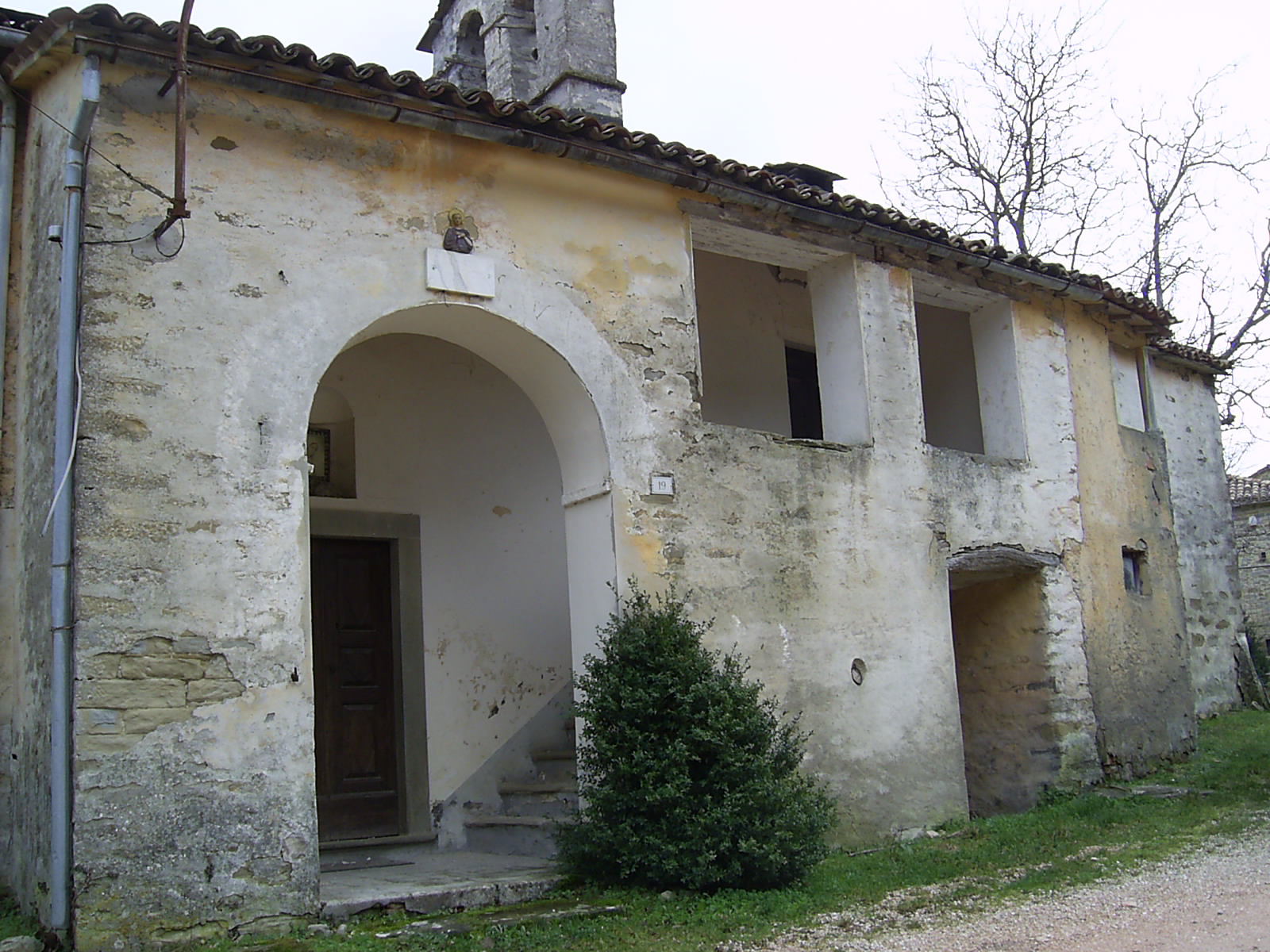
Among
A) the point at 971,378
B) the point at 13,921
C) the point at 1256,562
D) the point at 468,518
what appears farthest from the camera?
the point at 1256,562

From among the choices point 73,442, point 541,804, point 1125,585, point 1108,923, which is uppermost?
point 73,442

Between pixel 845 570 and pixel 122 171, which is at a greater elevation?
pixel 122 171

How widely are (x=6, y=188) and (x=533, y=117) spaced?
298 centimetres

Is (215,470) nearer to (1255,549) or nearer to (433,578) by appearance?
(433,578)

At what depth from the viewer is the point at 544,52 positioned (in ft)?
37.8

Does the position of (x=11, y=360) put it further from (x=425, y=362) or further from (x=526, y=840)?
(x=526, y=840)

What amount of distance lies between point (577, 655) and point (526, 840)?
1.35 m

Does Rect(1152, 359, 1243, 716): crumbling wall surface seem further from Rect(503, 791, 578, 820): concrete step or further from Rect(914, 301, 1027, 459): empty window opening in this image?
Rect(503, 791, 578, 820): concrete step

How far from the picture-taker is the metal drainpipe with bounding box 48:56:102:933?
5500 mm

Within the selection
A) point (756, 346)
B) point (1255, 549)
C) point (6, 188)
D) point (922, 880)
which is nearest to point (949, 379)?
point (756, 346)

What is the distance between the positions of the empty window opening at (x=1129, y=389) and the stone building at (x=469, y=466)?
56 millimetres

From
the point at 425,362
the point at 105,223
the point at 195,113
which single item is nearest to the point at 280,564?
the point at 105,223

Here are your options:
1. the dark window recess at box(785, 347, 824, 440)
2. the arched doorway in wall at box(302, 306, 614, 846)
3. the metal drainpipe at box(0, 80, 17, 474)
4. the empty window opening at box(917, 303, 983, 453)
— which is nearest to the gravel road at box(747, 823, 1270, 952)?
the arched doorway in wall at box(302, 306, 614, 846)

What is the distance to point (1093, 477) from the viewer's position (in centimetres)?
1120
